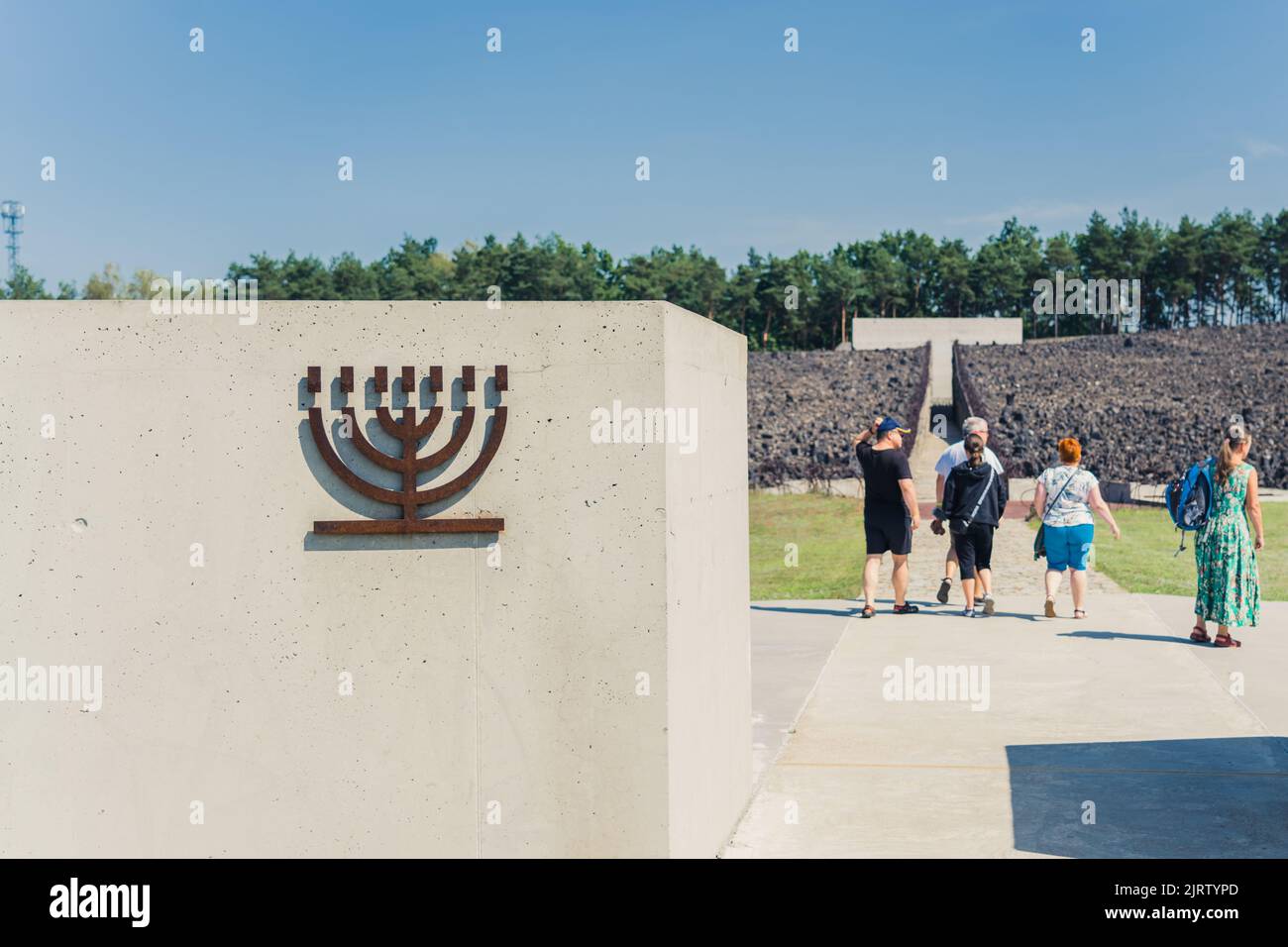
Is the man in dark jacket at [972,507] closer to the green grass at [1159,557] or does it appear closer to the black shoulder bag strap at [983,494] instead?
the black shoulder bag strap at [983,494]

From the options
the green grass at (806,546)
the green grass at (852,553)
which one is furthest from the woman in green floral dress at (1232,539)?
the green grass at (806,546)

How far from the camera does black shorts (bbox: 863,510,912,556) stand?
34.7 feet

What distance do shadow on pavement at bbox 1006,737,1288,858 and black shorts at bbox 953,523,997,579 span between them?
4070 millimetres

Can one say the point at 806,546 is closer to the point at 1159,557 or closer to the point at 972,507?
the point at 1159,557

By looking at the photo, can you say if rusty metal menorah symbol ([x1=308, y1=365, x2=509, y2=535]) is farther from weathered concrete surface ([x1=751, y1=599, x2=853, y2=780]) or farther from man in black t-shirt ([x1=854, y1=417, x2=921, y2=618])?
man in black t-shirt ([x1=854, y1=417, x2=921, y2=618])

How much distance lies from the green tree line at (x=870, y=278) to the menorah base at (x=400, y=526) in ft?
294

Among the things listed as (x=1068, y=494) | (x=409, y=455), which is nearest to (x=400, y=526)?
(x=409, y=455)

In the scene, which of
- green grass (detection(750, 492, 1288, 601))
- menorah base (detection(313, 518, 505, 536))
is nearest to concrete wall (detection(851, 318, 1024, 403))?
green grass (detection(750, 492, 1288, 601))

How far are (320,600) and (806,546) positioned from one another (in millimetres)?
14401

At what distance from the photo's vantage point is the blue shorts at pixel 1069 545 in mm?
10391

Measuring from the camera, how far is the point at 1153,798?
5727 millimetres
